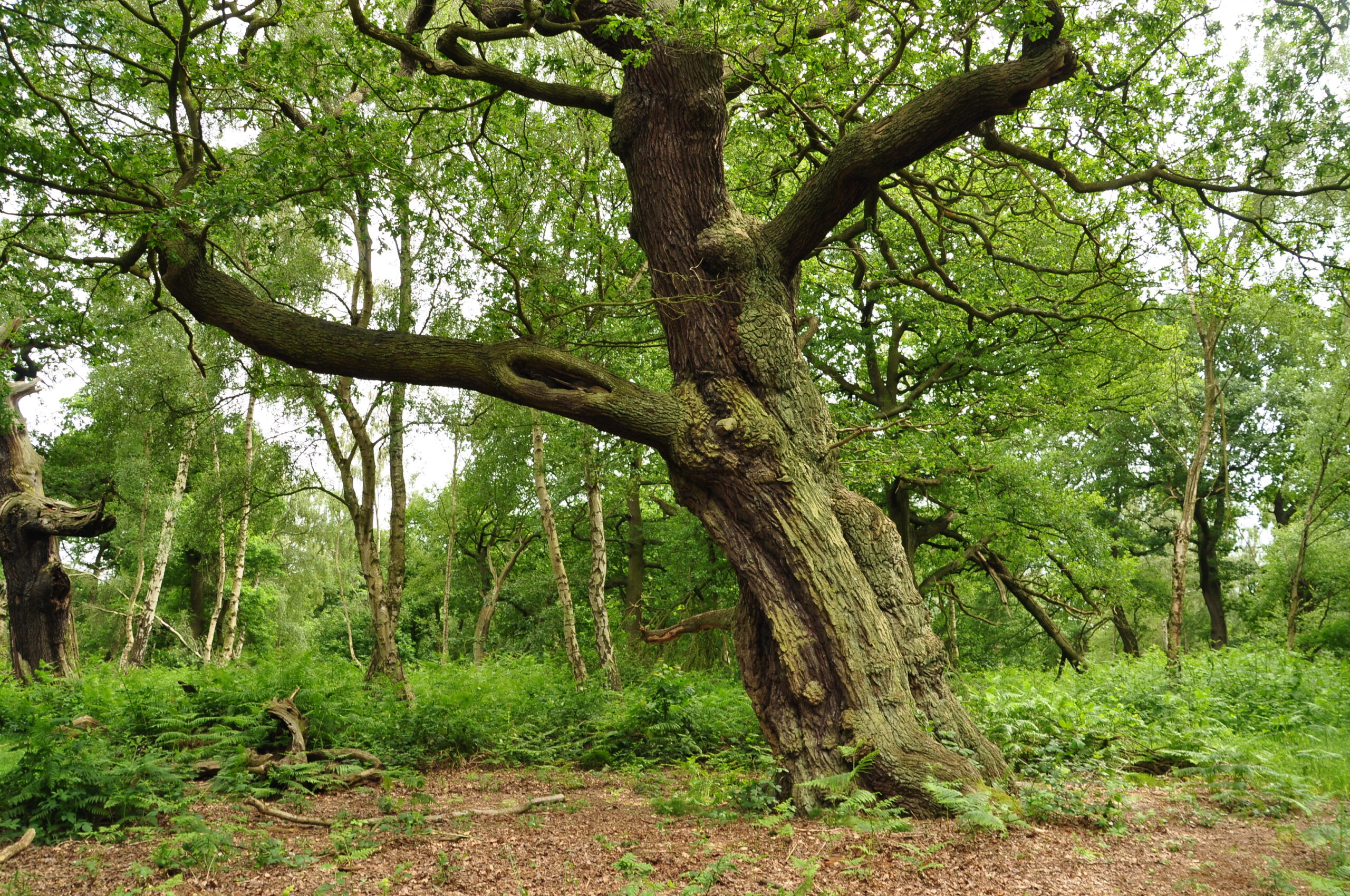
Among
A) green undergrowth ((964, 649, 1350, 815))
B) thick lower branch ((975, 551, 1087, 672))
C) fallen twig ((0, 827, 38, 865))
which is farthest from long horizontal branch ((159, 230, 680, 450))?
thick lower branch ((975, 551, 1087, 672))

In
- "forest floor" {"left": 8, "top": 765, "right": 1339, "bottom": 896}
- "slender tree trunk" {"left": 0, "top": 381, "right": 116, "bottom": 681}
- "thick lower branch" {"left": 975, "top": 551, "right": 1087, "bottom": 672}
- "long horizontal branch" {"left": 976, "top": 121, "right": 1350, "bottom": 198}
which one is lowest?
"forest floor" {"left": 8, "top": 765, "right": 1339, "bottom": 896}

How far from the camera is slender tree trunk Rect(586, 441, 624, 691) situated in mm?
13250

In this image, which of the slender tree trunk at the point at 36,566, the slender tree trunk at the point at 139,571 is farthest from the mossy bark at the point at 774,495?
the slender tree trunk at the point at 139,571

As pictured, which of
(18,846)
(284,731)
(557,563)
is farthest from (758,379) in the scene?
(557,563)

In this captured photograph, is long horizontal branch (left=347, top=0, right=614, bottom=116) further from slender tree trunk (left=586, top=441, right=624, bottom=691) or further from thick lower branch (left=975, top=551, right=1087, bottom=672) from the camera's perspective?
thick lower branch (left=975, top=551, right=1087, bottom=672)

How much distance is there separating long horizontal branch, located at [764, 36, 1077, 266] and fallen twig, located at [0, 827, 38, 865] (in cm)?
721

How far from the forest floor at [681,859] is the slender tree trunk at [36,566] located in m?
8.68

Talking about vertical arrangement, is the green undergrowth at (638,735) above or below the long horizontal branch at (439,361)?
below

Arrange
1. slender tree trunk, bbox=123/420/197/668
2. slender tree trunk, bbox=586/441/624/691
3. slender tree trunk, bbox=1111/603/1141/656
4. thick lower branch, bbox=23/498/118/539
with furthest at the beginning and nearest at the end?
1. slender tree trunk, bbox=1111/603/1141/656
2. slender tree trunk, bbox=123/420/197/668
3. slender tree trunk, bbox=586/441/624/691
4. thick lower branch, bbox=23/498/118/539

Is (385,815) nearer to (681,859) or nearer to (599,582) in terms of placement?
(681,859)

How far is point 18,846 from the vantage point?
493 centimetres

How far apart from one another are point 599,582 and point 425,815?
25.8 ft

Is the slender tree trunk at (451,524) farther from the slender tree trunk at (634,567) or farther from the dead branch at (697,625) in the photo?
the dead branch at (697,625)

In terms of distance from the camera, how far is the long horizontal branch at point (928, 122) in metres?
5.62
